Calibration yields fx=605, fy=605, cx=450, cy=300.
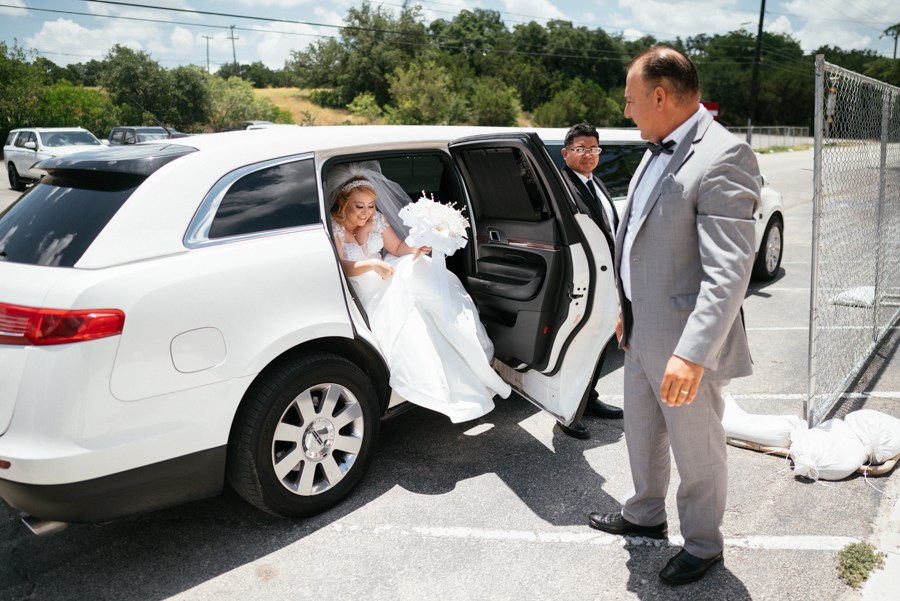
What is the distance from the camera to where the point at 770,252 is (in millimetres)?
7281

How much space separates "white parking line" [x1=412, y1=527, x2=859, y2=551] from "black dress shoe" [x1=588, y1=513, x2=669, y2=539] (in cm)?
3

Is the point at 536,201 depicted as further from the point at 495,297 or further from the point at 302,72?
the point at 302,72

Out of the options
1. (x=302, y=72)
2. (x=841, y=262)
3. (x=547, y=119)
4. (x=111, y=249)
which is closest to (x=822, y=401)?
(x=841, y=262)

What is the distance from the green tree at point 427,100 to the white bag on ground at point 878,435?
127 feet

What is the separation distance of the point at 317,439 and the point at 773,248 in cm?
646

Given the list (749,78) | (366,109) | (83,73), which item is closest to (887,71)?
(749,78)

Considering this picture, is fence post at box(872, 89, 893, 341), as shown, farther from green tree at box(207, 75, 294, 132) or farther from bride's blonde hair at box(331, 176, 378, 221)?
green tree at box(207, 75, 294, 132)

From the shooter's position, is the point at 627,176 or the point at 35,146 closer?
the point at 627,176

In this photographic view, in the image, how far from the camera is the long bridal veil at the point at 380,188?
3969mm

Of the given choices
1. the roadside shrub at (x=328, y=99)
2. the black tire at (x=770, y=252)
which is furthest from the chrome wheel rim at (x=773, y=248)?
the roadside shrub at (x=328, y=99)

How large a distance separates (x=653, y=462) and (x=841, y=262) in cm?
281

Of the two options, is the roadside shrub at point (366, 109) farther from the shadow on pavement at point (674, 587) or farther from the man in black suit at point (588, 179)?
the shadow on pavement at point (674, 587)

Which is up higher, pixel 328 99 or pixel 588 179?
pixel 328 99

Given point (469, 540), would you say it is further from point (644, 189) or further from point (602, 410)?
point (644, 189)
